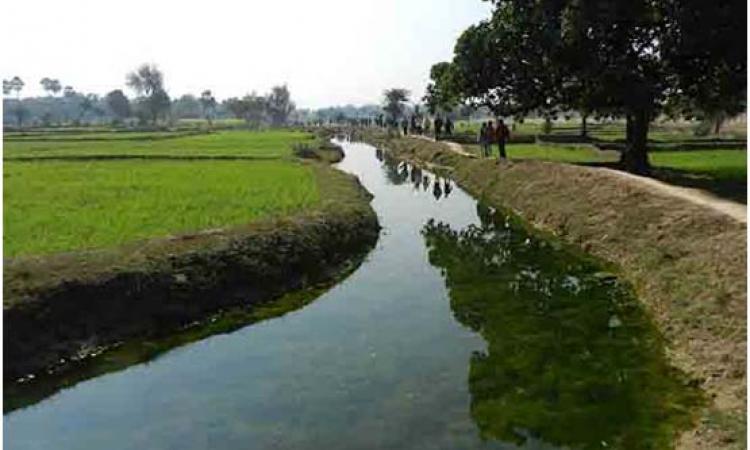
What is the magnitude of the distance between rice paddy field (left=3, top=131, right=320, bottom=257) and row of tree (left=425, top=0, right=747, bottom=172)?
7208 mm

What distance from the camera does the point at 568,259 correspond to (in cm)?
1661

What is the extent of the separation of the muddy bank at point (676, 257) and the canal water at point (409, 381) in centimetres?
35

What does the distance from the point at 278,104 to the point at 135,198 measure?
409ft

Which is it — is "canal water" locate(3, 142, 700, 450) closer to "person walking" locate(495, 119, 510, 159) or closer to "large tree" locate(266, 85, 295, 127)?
"person walking" locate(495, 119, 510, 159)

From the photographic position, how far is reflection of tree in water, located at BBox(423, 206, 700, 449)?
8.17 metres

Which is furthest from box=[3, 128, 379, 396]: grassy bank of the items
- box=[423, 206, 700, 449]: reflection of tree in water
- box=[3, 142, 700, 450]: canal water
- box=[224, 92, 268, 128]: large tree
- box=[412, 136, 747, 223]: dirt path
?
box=[224, 92, 268, 128]: large tree

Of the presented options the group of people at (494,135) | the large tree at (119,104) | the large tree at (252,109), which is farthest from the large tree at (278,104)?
the group of people at (494,135)

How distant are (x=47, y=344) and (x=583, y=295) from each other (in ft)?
26.8

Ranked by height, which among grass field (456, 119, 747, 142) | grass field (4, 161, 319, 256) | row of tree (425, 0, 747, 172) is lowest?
grass field (4, 161, 319, 256)

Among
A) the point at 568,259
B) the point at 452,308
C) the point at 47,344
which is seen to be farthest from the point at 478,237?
the point at 47,344

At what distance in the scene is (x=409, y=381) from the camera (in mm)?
9656

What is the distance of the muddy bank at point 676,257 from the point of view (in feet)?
28.6

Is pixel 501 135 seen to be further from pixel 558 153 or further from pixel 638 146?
pixel 638 146

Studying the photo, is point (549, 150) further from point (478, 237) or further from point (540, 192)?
point (478, 237)
